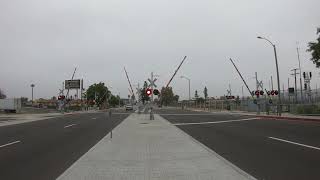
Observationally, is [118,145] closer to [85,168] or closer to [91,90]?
[85,168]

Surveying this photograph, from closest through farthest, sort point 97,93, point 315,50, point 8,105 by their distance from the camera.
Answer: point 315,50, point 8,105, point 97,93

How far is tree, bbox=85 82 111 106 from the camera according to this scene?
172 meters

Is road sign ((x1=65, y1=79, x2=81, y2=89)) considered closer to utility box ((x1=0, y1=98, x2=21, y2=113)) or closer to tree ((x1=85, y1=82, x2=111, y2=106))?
tree ((x1=85, y1=82, x2=111, y2=106))

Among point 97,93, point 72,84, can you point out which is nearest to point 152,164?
point 72,84

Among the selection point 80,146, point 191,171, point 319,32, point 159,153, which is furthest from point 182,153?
point 319,32

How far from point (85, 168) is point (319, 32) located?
31.9m

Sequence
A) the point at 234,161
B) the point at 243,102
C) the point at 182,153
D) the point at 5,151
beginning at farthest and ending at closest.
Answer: the point at 243,102, the point at 5,151, the point at 182,153, the point at 234,161

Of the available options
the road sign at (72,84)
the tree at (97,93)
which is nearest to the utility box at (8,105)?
the road sign at (72,84)

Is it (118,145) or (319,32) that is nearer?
(118,145)

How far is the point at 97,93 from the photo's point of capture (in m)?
175

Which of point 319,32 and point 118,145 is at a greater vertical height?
point 319,32

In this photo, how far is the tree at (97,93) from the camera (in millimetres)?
171575

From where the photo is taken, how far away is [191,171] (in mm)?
10711

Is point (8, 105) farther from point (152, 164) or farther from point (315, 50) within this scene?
point (152, 164)
